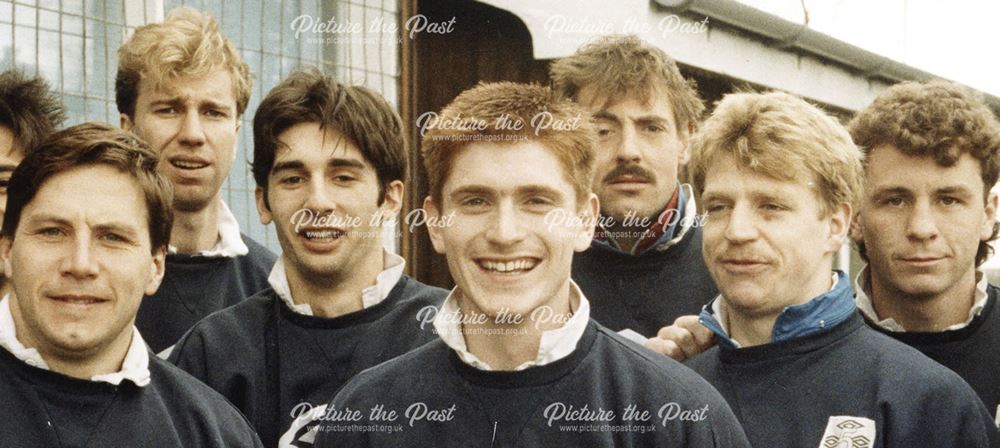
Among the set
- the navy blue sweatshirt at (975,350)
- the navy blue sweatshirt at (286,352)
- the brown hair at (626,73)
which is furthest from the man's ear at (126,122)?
the navy blue sweatshirt at (975,350)

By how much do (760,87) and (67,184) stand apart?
509 centimetres

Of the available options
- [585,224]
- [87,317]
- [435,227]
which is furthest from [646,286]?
[87,317]

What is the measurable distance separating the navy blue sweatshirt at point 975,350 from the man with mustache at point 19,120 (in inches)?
122

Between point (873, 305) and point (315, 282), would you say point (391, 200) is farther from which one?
point (873, 305)

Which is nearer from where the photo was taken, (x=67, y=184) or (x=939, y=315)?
(x=67, y=184)

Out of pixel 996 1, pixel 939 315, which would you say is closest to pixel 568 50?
pixel 939 315

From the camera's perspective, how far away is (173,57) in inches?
197

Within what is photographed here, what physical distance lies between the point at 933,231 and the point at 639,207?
1.10 m

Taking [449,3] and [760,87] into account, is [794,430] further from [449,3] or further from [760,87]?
[760,87]

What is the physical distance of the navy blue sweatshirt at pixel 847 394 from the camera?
11.8 feet

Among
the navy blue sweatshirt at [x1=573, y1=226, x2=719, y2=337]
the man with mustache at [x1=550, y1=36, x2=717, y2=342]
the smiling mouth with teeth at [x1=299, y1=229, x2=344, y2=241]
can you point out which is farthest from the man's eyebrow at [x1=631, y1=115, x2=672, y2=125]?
the smiling mouth with teeth at [x1=299, y1=229, x2=344, y2=241]

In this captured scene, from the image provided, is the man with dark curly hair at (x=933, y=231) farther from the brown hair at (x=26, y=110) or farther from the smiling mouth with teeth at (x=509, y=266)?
the brown hair at (x=26, y=110)

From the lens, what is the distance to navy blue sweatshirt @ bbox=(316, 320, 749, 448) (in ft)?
11.3

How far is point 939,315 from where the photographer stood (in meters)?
4.39
